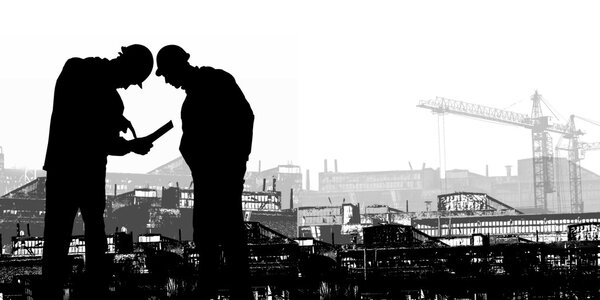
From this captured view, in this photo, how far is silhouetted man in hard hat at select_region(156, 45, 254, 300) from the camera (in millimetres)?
6598

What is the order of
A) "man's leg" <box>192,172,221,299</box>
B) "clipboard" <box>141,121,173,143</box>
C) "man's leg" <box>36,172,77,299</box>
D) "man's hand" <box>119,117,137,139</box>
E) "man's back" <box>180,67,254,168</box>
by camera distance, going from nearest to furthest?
"man's leg" <box>192,172,221,299</box> < "man's back" <box>180,67,254,168</box> < "man's leg" <box>36,172,77,299</box> < "clipboard" <box>141,121,173,143</box> < "man's hand" <box>119,117,137,139</box>

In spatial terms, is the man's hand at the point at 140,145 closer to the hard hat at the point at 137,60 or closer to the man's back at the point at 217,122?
the man's back at the point at 217,122

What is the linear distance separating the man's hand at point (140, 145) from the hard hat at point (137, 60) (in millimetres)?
434

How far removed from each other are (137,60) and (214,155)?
914 mm

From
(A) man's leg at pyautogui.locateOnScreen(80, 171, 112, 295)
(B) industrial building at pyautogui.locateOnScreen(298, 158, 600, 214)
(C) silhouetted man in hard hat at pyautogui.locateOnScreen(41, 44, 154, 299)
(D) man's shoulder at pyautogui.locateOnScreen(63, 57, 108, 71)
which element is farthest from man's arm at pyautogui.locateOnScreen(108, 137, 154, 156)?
(B) industrial building at pyautogui.locateOnScreen(298, 158, 600, 214)

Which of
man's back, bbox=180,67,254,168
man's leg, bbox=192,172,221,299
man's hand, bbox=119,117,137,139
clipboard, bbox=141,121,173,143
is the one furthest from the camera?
man's hand, bbox=119,117,137,139

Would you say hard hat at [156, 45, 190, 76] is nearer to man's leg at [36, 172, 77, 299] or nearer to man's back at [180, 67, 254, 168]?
man's back at [180, 67, 254, 168]

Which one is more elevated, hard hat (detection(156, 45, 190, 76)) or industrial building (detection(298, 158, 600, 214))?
industrial building (detection(298, 158, 600, 214))

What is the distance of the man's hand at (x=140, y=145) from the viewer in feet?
22.9

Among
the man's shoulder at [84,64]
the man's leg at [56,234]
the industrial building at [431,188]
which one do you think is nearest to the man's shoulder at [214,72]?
the man's shoulder at [84,64]

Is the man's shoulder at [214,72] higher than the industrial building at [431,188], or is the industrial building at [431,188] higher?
the industrial building at [431,188]

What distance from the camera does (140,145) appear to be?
7.00 meters

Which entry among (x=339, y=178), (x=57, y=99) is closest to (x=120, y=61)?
(x=57, y=99)

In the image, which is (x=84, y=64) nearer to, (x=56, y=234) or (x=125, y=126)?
(x=125, y=126)
